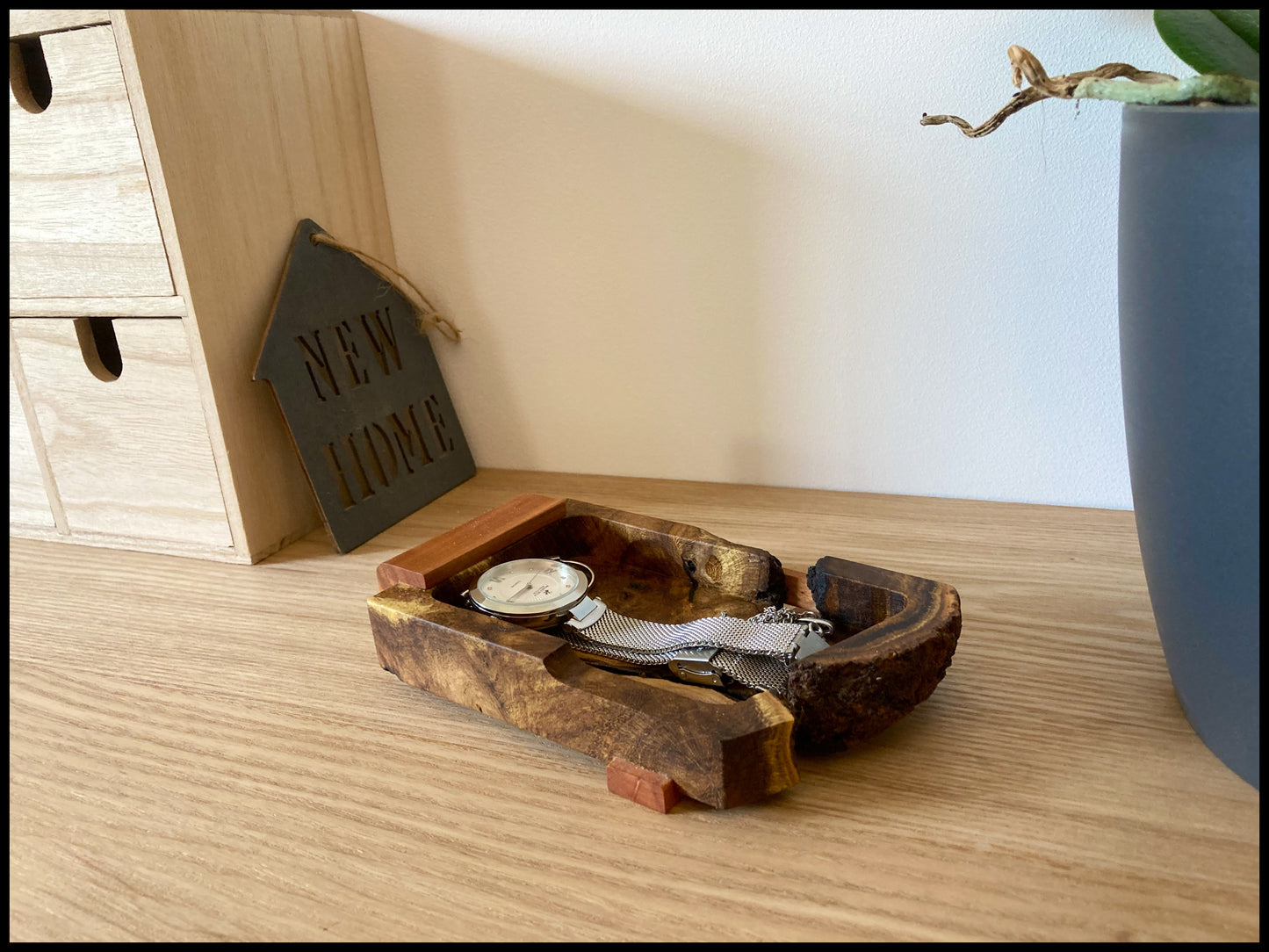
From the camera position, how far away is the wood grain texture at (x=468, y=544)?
24.2 inches

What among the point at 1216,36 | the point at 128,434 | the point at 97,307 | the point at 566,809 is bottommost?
the point at 566,809

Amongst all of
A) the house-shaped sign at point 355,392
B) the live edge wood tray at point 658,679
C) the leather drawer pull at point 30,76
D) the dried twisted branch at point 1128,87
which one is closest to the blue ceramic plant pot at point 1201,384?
the dried twisted branch at point 1128,87

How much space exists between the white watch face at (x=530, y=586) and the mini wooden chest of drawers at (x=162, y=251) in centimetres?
29

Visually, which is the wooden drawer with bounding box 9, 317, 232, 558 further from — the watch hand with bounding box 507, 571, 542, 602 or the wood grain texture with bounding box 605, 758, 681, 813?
the wood grain texture with bounding box 605, 758, 681, 813

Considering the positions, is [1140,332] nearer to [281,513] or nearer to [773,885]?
[773,885]

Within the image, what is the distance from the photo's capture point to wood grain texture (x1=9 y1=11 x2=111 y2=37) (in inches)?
26.9

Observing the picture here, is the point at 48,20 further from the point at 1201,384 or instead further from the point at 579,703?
the point at 1201,384

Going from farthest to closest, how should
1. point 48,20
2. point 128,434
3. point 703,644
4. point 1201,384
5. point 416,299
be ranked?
point 416,299
point 128,434
point 48,20
point 703,644
point 1201,384

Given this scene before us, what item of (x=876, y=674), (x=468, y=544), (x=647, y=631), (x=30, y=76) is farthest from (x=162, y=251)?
(x=876, y=674)

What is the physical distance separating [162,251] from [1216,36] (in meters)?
0.69

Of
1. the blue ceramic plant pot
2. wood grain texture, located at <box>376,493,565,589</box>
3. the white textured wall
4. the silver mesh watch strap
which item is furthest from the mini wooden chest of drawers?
the blue ceramic plant pot

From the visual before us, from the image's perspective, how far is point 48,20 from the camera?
70 cm

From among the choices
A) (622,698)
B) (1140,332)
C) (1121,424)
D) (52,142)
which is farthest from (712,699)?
(52,142)

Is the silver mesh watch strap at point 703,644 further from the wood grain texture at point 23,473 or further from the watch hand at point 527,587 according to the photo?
the wood grain texture at point 23,473
